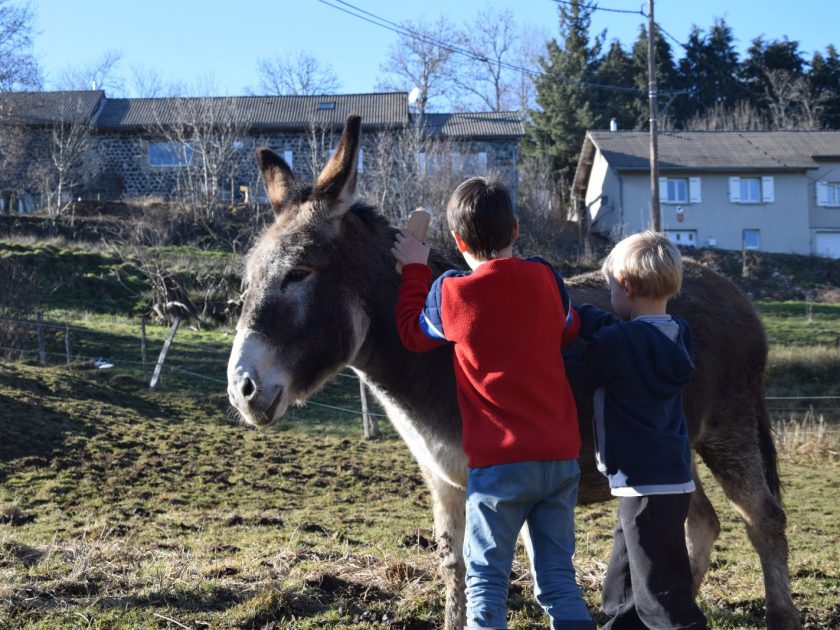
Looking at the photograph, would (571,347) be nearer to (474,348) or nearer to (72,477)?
(474,348)

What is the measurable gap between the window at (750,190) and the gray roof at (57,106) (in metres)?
34.7

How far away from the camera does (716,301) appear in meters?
5.18

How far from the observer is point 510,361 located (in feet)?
10.5

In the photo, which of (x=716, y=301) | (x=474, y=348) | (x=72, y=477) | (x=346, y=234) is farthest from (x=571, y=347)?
(x=72, y=477)

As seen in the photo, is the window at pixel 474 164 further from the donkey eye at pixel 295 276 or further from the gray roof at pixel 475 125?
the donkey eye at pixel 295 276

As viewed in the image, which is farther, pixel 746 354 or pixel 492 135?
pixel 492 135

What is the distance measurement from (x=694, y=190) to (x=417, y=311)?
4551 cm

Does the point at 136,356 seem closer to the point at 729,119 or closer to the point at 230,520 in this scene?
the point at 230,520

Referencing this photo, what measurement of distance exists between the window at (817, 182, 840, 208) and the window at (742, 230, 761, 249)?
448 centimetres

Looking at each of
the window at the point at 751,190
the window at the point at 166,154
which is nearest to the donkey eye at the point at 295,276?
the window at the point at 166,154

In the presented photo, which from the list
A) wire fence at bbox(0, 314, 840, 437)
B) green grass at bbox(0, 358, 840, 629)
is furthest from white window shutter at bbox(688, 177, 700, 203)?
green grass at bbox(0, 358, 840, 629)

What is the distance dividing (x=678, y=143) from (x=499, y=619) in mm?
48397

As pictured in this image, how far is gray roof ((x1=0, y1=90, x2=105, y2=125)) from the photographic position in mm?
36469

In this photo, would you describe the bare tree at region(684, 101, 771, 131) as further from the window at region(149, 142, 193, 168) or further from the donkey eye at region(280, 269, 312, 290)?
the donkey eye at region(280, 269, 312, 290)
